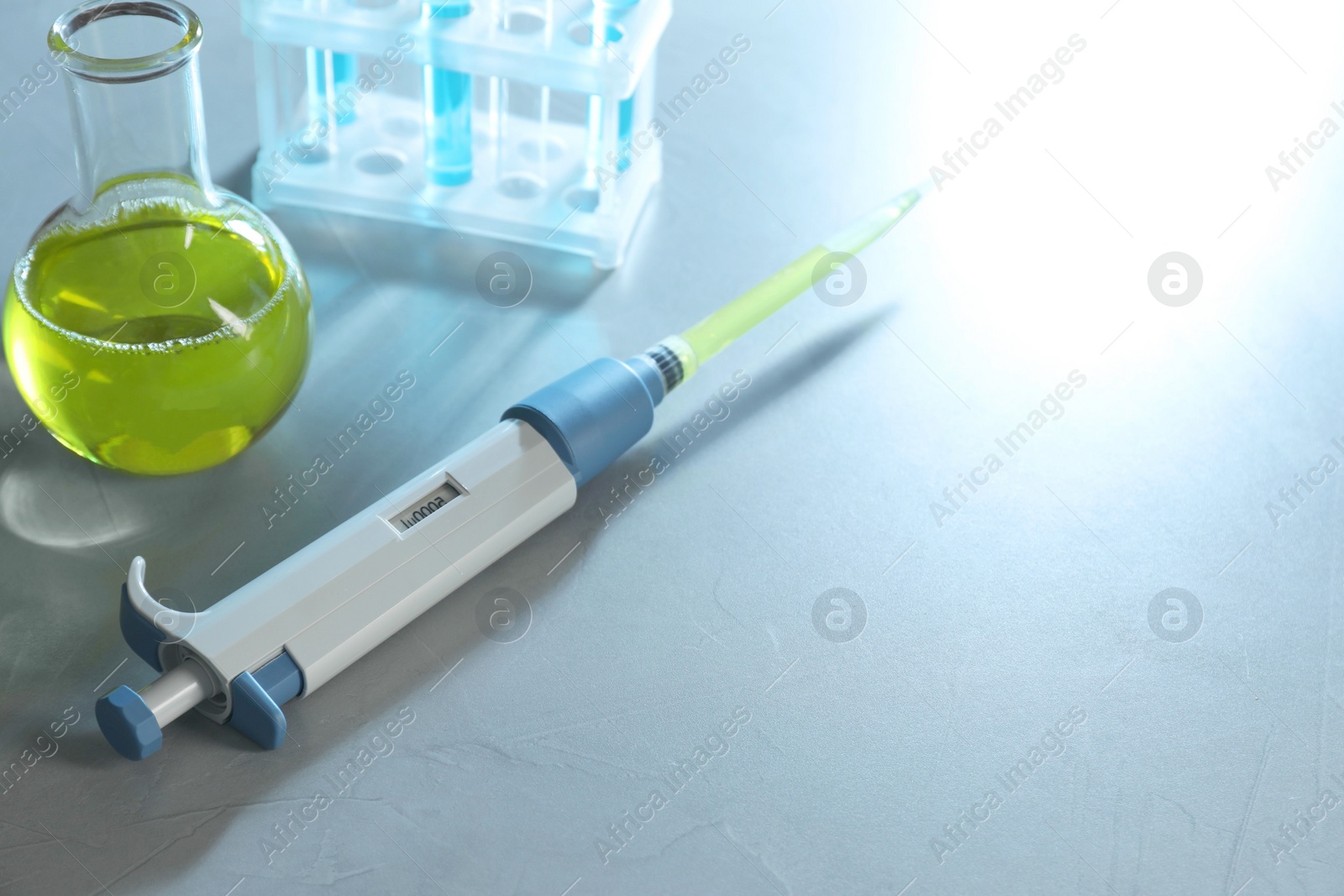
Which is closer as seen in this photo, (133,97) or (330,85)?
(133,97)

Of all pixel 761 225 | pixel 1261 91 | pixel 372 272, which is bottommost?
pixel 372 272

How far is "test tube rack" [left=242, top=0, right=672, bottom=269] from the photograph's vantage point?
81 centimetres

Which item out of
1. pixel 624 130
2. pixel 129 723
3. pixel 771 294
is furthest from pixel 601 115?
pixel 129 723

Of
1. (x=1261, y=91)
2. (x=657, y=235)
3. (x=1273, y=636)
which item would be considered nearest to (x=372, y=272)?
(x=657, y=235)

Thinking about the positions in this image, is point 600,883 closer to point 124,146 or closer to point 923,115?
point 124,146

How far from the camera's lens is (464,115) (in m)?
0.87

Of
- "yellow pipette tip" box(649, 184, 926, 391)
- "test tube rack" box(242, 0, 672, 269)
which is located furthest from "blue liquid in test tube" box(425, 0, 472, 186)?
"yellow pipette tip" box(649, 184, 926, 391)

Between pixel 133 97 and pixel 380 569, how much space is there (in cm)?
25

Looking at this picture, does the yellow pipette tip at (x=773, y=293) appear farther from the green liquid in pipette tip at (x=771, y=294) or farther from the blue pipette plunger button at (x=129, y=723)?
A: the blue pipette plunger button at (x=129, y=723)

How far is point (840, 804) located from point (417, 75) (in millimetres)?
611

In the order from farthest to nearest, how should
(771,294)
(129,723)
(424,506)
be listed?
(771,294) → (424,506) → (129,723)

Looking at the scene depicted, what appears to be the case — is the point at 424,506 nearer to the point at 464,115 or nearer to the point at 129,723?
the point at 129,723

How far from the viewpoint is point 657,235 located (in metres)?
0.92

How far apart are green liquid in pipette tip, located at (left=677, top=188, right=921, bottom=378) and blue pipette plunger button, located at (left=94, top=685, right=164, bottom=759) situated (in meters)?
0.35
